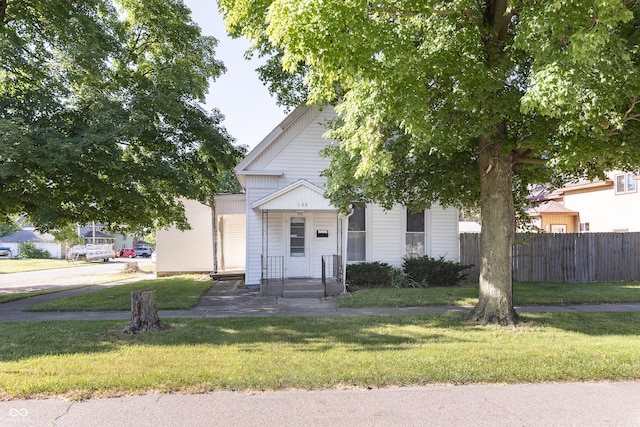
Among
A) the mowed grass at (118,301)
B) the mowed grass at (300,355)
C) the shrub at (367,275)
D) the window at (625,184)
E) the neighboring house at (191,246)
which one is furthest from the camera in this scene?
the window at (625,184)

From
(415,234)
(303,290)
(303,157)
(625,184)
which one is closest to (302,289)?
(303,290)

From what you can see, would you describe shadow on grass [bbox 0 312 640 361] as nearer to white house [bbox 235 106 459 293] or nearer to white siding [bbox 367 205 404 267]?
white house [bbox 235 106 459 293]

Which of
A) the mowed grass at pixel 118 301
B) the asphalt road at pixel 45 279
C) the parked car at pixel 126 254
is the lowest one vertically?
the parked car at pixel 126 254

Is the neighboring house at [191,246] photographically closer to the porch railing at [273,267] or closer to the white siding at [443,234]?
the porch railing at [273,267]

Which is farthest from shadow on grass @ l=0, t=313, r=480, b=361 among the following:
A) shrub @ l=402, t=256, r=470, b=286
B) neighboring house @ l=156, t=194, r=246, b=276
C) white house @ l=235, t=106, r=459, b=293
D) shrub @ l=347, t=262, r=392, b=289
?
neighboring house @ l=156, t=194, r=246, b=276

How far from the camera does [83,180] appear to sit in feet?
36.9

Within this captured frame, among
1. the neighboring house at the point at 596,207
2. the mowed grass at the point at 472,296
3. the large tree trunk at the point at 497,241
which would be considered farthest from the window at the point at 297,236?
the neighboring house at the point at 596,207

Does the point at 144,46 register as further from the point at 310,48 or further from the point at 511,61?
the point at 511,61

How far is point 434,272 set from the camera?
14.7 metres

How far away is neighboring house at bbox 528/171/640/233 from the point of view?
21531 mm

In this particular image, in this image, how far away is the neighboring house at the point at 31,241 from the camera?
50906 millimetres

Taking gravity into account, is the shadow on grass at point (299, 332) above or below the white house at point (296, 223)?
below

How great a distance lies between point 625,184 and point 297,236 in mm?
18499

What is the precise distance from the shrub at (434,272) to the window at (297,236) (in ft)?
12.9
